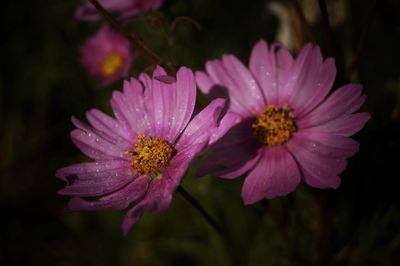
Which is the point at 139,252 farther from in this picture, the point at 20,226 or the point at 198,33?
the point at 198,33

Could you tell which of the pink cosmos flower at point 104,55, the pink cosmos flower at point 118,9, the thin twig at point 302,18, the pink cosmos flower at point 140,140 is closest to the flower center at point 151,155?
the pink cosmos flower at point 140,140

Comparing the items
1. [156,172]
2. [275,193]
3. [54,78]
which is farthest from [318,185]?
[54,78]

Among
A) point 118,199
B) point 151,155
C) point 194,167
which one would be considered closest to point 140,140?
point 151,155

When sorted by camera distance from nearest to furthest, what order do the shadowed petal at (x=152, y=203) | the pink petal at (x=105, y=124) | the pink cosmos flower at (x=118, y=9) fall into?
the shadowed petal at (x=152, y=203) → the pink petal at (x=105, y=124) → the pink cosmos flower at (x=118, y=9)

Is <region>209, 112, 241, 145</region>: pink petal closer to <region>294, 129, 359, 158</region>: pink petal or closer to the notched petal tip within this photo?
the notched petal tip

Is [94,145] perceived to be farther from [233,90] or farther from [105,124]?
[233,90]

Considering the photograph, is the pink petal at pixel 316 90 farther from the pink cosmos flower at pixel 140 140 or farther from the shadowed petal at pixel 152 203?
the shadowed petal at pixel 152 203

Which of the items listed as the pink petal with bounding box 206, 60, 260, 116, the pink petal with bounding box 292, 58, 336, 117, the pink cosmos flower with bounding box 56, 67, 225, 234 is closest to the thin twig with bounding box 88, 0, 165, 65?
the pink cosmos flower with bounding box 56, 67, 225, 234
